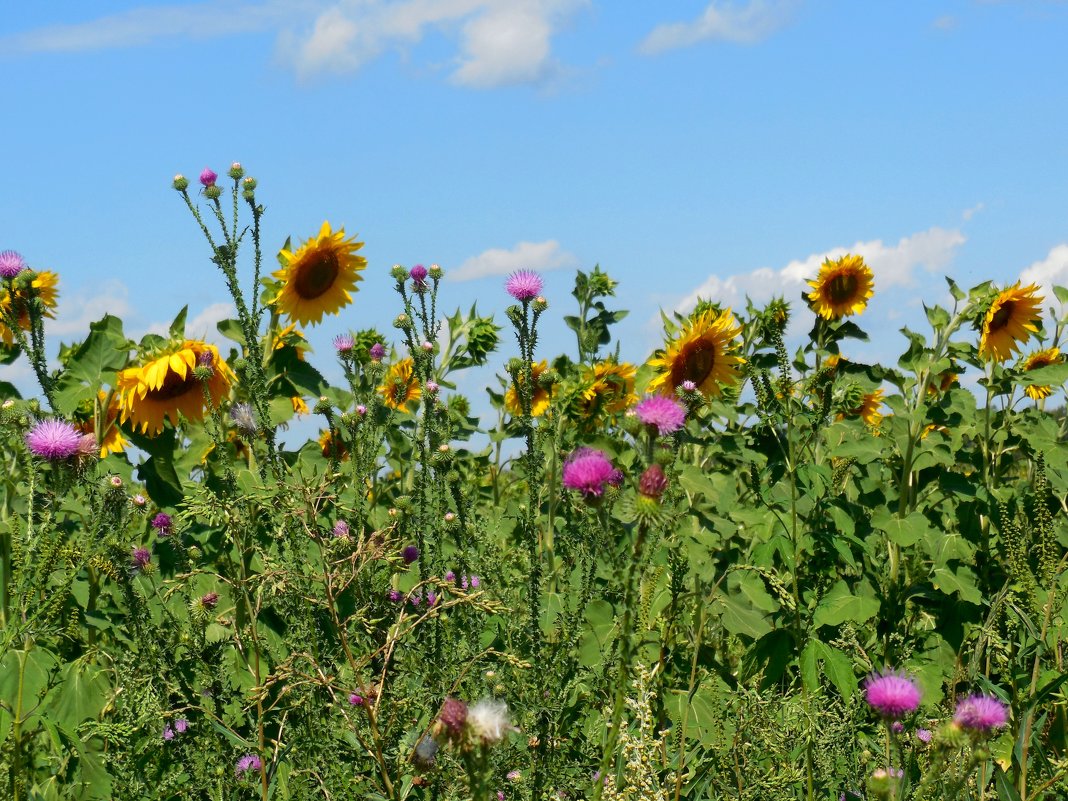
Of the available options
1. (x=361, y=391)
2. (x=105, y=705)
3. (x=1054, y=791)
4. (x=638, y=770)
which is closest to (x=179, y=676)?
(x=105, y=705)

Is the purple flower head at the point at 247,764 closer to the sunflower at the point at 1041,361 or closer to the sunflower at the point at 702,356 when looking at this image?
the sunflower at the point at 702,356

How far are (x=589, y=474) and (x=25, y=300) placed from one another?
2.46 meters

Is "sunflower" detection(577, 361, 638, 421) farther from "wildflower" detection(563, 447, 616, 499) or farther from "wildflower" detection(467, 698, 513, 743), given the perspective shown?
"wildflower" detection(467, 698, 513, 743)

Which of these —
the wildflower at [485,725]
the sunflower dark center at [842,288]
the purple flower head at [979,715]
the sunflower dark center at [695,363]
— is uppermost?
the sunflower dark center at [842,288]

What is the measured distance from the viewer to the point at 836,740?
2.74 meters

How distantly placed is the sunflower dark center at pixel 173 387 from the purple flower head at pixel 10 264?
24.1 inches

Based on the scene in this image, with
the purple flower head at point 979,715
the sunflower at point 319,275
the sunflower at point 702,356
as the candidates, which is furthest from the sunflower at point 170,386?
the purple flower head at point 979,715

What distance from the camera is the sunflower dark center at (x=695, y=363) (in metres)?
4.71

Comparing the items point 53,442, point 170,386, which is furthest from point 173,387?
point 53,442

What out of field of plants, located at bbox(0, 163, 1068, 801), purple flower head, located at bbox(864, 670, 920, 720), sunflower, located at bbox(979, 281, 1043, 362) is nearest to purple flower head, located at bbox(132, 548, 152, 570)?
field of plants, located at bbox(0, 163, 1068, 801)

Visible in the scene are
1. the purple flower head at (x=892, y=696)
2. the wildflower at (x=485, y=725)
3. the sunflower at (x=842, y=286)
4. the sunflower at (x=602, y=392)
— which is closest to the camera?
the wildflower at (x=485, y=725)

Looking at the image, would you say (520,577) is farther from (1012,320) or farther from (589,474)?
(1012,320)

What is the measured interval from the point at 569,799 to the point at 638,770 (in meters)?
0.60

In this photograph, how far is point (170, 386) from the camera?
419 centimetres
